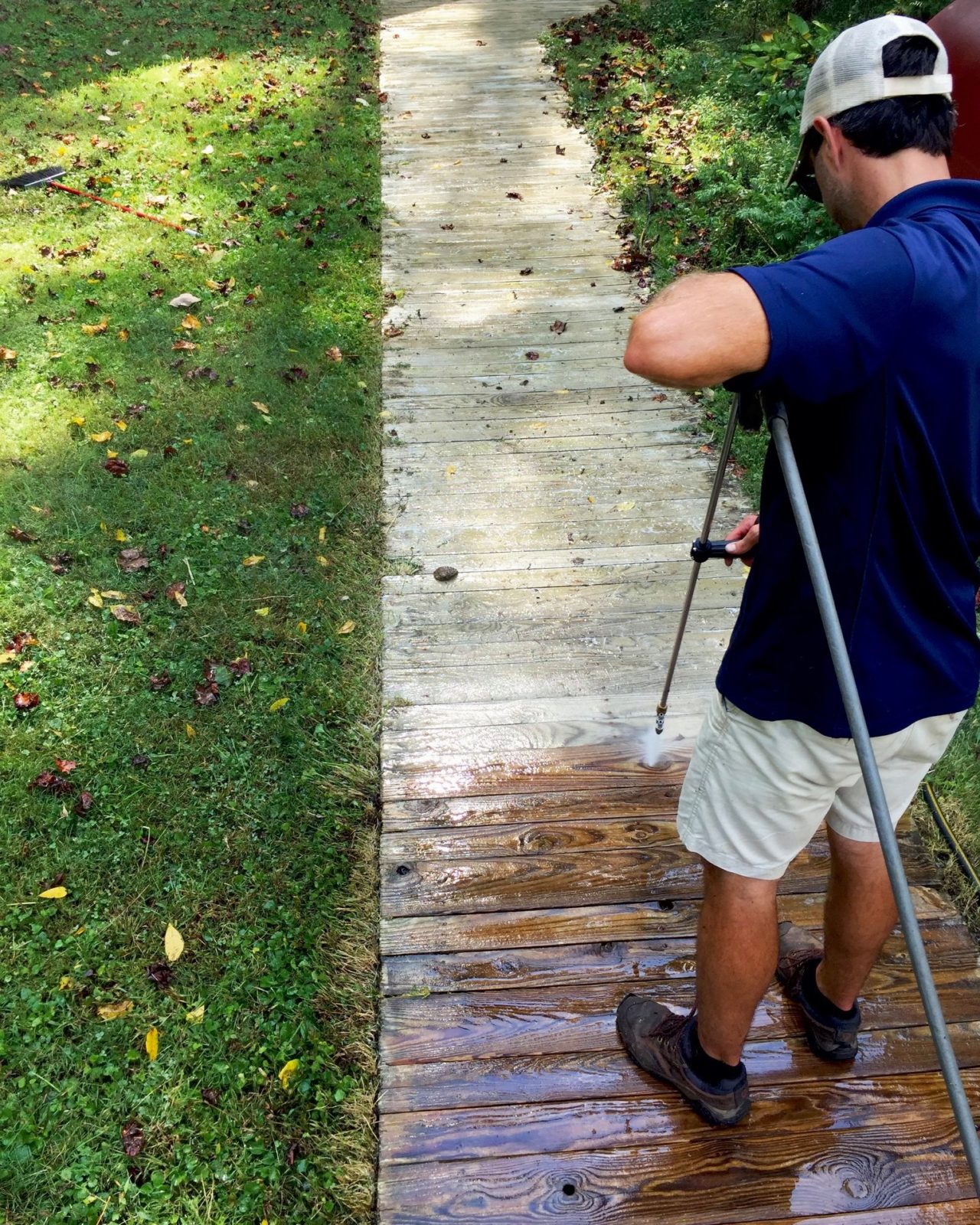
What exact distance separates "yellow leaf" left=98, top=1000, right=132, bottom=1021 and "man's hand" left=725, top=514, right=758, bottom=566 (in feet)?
6.81

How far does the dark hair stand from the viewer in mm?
1501

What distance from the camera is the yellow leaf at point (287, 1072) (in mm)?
2338

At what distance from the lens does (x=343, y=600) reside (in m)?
3.76

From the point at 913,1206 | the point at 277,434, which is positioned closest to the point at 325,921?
the point at 913,1206

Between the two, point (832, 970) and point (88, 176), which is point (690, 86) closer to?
→ point (88, 176)

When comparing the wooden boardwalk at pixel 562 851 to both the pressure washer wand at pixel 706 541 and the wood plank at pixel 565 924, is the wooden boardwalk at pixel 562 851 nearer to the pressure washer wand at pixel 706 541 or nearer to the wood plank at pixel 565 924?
the wood plank at pixel 565 924

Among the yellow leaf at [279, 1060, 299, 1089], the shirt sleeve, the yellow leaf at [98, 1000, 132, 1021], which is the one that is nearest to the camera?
the shirt sleeve

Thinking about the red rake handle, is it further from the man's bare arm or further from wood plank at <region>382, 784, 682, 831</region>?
the man's bare arm

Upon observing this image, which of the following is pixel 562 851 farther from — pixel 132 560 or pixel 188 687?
pixel 132 560

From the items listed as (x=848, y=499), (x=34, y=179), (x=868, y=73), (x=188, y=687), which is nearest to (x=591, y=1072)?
(x=848, y=499)

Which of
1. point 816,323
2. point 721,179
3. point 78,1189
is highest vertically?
point 816,323

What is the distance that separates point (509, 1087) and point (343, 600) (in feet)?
6.80

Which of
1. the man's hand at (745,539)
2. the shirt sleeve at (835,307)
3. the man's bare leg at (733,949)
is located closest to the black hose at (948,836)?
the man's bare leg at (733,949)

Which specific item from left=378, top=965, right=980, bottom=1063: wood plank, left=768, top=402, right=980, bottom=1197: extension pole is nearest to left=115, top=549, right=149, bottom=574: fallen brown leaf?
left=378, top=965, right=980, bottom=1063: wood plank
